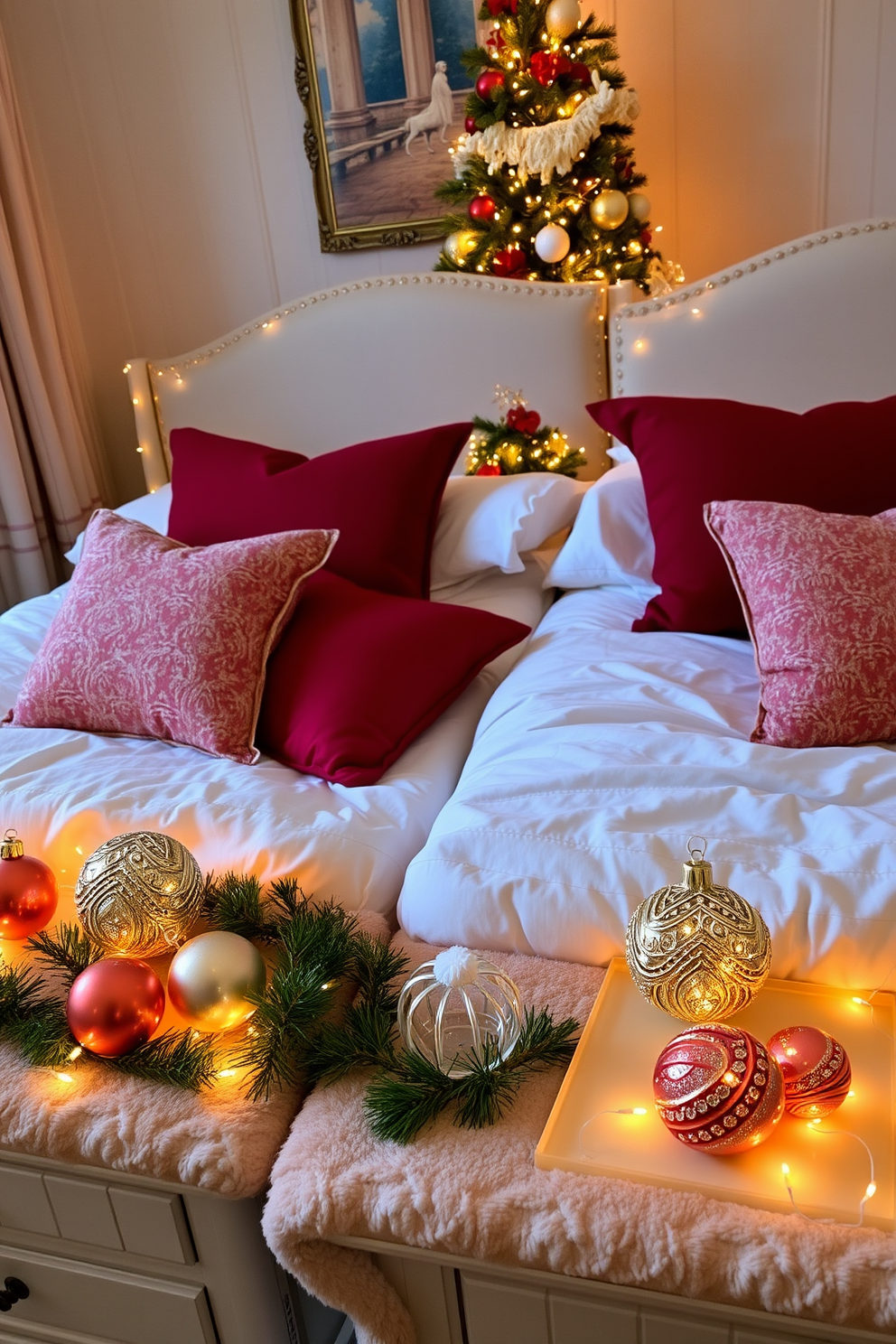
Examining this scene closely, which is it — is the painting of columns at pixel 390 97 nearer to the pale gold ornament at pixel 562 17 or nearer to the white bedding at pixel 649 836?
the pale gold ornament at pixel 562 17

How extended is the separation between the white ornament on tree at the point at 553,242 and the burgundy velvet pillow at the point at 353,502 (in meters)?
0.48

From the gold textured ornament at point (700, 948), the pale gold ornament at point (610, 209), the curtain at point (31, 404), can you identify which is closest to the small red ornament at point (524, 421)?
the pale gold ornament at point (610, 209)

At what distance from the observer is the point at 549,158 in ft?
6.79

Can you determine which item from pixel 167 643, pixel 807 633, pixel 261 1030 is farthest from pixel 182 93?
pixel 261 1030

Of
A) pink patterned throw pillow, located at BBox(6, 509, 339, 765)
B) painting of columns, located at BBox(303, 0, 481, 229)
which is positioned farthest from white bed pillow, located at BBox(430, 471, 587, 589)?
painting of columns, located at BBox(303, 0, 481, 229)

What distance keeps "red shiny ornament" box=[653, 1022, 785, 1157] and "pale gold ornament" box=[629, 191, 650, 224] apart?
1854 millimetres

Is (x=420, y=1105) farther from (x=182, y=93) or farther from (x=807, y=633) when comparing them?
(x=182, y=93)

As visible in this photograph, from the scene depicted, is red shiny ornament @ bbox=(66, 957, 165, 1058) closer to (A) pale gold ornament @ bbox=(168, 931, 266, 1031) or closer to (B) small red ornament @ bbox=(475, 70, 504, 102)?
(A) pale gold ornament @ bbox=(168, 931, 266, 1031)

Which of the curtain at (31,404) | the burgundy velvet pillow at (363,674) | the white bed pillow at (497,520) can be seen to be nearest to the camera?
the burgundy velvet pillow at (363,674)

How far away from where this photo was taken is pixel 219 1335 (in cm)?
105

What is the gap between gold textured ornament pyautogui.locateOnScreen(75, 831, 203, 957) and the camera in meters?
1.13

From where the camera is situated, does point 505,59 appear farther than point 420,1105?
Yes

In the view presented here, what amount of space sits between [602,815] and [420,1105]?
1.29 ft

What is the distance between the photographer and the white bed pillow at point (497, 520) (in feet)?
6.50
